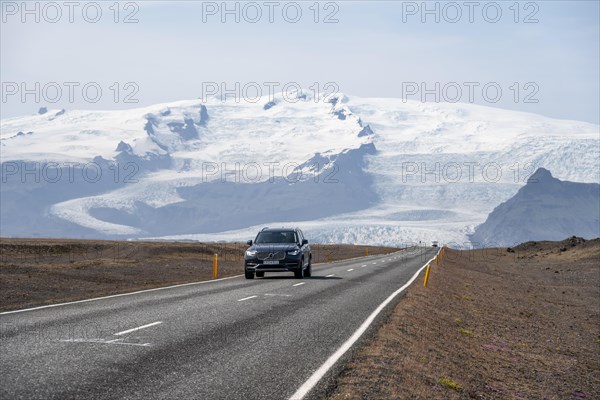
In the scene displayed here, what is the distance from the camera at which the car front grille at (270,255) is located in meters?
33.9

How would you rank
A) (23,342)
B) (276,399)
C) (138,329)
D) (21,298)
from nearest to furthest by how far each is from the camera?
(276,399), (23,342), (138,329), (21,298)

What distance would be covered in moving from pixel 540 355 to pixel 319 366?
343 inches

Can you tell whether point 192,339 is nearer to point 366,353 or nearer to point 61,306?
point 366,353

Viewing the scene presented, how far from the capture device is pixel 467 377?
13.2 metres

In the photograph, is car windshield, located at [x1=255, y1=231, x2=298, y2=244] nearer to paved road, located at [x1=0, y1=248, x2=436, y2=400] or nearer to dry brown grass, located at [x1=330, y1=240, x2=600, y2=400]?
dry brown grass, located at [x1=330, y1=240, x2=600, y2=400]

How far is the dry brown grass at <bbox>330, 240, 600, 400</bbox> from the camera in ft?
38.1

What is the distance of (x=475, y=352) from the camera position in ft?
55.7

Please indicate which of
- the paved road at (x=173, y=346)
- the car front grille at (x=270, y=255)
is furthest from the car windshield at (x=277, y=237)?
the paved road at (x=173, y=346)

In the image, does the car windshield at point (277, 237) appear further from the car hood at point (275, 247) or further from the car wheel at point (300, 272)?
the car wheel at point (300, 272)

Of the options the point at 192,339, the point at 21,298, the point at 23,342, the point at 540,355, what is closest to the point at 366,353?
the point at 192,339

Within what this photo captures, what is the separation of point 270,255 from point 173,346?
20510mm

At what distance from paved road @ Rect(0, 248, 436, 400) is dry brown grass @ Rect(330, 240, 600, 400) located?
906mm

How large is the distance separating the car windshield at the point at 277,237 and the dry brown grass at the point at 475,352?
6120 mm

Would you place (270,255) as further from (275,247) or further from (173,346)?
(173,346)
